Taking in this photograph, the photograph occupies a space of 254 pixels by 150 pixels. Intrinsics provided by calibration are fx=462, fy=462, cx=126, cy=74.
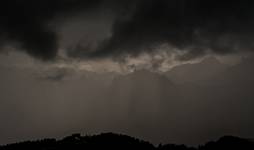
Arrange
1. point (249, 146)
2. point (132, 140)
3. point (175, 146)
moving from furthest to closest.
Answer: point (132, 140) < point (175, 146) < point (249, 146)

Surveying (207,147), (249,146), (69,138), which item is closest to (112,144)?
(69,138)

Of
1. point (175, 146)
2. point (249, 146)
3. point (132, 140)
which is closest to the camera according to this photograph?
point (249, 146)

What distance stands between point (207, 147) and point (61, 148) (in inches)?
1818

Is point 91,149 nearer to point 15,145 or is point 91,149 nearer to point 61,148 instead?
point 61,148

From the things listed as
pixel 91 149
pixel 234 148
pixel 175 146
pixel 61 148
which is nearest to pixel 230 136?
pixel 234 148

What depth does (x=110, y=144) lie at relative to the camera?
151375 millimetres

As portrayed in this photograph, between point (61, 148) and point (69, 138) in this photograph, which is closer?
point (61, 148)

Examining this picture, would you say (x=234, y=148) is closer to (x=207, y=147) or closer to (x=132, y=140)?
(x=207, y=147)

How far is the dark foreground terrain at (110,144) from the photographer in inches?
5443

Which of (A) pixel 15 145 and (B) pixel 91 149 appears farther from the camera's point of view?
(A) pixel 15 145

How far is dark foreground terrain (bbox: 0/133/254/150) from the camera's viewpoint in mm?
138250

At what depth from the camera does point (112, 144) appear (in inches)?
5965

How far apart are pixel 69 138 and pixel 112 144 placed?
59.1 ft

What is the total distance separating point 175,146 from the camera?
479ft
